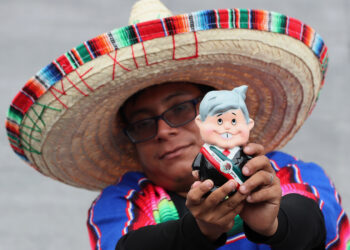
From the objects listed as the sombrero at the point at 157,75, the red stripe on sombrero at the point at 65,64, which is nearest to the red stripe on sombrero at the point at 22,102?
the sombrero at the point at 157,75

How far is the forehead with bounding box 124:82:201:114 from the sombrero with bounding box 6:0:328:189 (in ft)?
0.10

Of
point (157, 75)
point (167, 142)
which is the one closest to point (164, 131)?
point (167, 142)

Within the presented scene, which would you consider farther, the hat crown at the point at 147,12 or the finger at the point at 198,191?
the hat crown at the point at 147,12

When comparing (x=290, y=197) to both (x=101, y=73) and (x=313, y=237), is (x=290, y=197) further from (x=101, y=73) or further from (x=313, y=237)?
(x=101, y=73)

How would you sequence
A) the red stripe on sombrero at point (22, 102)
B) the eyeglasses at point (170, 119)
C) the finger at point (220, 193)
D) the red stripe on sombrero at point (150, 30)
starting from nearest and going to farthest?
the finger at point (220, 193) < the red stripe on sombrero at point (150, 30) < the red stripe on sombrero at point (22, 102) < the eyeglasses at point (170, 119)

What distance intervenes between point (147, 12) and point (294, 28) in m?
0.40

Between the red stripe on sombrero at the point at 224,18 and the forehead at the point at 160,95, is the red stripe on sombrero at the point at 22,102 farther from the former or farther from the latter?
the red stripe on sombrero at the point at 224,18

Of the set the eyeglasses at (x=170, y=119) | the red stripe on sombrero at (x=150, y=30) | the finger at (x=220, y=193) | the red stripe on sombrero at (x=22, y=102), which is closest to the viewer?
the finger at (x=220, y=193)

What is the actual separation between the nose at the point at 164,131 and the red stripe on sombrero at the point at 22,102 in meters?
0.33

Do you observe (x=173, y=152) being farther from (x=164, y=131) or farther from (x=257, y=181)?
(x=257, y=181)

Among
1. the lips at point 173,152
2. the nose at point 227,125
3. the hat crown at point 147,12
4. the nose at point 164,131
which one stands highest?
the hat crown at point 147,12

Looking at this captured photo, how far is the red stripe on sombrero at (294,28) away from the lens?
47.7 inches

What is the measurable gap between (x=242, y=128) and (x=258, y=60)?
463 mm

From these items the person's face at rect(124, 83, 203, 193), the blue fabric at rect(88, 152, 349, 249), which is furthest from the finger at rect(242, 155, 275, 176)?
the person's face at rect(124, 83, 203, 193)
